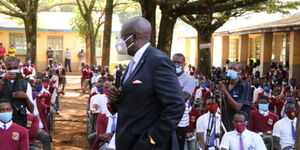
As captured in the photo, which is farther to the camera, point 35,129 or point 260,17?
point 260,17

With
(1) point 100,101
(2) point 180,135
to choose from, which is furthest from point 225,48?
(2) point 180,135

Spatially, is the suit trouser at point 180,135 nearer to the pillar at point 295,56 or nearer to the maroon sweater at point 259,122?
the maroon sweater at point 259,122

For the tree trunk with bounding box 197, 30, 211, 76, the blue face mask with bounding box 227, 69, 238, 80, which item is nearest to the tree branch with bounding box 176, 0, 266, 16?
the blue face mask with bounding box 227, 69, 238, 80

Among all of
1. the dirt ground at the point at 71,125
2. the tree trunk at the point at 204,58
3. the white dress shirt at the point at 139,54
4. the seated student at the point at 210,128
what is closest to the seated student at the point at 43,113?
the dirt ground at the point at 71,125

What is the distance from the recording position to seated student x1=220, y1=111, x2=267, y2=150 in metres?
7.05

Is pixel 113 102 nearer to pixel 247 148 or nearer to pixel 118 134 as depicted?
pixel 118 134

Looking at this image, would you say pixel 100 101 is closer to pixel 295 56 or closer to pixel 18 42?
pixel 295 56

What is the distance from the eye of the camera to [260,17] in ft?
93.7

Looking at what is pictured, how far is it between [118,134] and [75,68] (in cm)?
3845

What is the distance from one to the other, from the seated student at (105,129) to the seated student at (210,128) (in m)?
1.37

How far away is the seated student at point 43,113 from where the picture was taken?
8.40 m

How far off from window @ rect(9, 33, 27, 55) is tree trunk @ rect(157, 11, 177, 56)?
1121 inches

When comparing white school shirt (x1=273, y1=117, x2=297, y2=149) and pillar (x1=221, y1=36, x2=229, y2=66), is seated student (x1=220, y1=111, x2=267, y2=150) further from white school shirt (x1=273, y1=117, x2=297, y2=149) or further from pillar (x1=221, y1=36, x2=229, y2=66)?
pillar (x1=221, y1=36, x2=229, y2=66)

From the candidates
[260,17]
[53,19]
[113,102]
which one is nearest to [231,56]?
[260,17]
